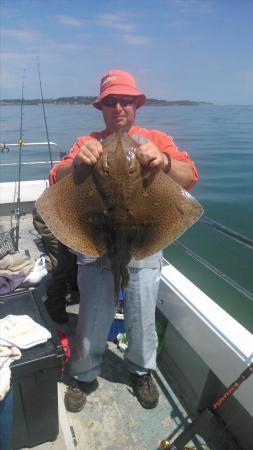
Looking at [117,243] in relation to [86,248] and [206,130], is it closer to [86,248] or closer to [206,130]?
[86,248]

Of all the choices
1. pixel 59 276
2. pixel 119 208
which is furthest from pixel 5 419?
pixel 59 276

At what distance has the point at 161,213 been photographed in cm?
267

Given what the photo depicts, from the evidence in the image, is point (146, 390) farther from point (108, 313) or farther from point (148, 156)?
point (148, 156)

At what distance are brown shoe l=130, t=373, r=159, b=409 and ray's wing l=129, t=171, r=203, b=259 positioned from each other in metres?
1.80

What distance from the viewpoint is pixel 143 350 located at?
11.9 feet

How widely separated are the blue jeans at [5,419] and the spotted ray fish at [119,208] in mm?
1143

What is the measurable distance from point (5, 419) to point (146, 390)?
5.65 ft

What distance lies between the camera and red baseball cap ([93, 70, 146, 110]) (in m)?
2.96

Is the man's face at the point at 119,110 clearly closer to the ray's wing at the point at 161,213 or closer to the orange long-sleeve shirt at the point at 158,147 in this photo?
the orange long-sleeve shirt at the point at 158,147

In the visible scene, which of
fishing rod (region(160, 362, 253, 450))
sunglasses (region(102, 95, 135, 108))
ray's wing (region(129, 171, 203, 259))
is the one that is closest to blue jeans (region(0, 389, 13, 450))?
fishing rod (region(160, 362, 253, 450))

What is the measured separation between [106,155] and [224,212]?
11943mm

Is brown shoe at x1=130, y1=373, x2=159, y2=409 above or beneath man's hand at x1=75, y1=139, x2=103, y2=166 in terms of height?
beneath

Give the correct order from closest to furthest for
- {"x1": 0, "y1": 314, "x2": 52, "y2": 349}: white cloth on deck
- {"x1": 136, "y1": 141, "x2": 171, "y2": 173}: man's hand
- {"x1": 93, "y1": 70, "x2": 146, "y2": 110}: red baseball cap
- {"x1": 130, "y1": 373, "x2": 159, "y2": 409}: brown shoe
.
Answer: {"x1": 136, "y1": 141, "x2": 171, "y2": 173}: man's hand < {"x1": 0, "y1": 314, "x2": 52, "y2": 349}: white cloth on deck < {"x1": 93, "y1": 70, "x2": 146, "y2": 110}: red baseball cap < {"x1": 130, "y1": 373, "x2": 159, "y2": 409}: brown shoe

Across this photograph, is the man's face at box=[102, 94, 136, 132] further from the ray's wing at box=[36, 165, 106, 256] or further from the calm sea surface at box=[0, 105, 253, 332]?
the calm sea surface at box=[0, 105, 253, 332]
